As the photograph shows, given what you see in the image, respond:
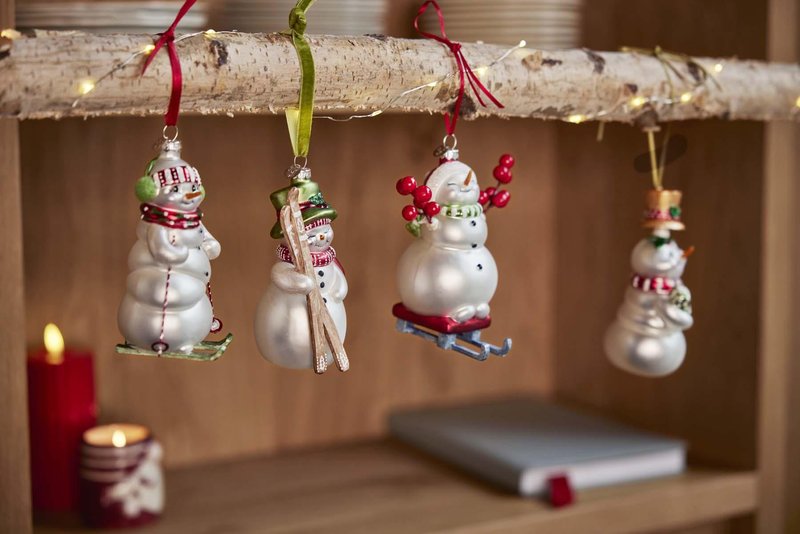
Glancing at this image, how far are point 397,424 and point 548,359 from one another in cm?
28

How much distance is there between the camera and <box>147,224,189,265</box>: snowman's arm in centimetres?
72

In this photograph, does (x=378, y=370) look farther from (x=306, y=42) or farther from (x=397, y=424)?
(x=306, y=42)

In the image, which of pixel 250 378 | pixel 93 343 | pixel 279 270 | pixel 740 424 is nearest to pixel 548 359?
pixel 740 424

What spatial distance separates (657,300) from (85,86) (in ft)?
1.83

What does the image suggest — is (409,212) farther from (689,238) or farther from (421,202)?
(689,238)

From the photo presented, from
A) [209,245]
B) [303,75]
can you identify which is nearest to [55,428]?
[209,245]

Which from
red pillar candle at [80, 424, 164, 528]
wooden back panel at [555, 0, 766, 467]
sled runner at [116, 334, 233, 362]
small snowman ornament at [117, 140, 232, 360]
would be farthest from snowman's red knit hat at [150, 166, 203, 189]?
wooden back panel at [555, 0, 766, 467]

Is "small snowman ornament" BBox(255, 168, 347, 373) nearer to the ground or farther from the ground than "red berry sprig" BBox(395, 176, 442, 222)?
nearer to the ground

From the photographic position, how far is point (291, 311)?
75 centimetres

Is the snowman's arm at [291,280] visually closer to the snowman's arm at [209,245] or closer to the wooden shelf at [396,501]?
the snowman's arm at [209,245]

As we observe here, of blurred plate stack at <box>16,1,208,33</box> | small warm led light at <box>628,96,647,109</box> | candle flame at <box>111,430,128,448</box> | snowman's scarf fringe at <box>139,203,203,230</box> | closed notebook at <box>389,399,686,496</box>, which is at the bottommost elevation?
closed notebook at <box>389,399,686,496</box>

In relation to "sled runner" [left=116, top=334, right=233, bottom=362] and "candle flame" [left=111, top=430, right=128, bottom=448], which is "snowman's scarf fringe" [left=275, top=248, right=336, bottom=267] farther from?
"candle flame" [left=111, top=430, right=128, bottom=448]

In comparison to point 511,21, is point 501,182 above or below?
below

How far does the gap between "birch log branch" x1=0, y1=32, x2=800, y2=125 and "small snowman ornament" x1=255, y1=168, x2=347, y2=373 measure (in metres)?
0.08
